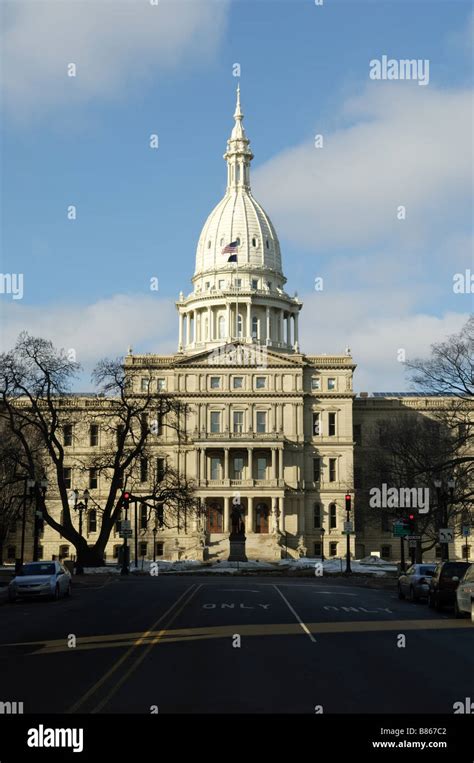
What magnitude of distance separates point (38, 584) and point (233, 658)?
65.0ft

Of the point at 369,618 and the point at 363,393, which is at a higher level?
the point at 363,393

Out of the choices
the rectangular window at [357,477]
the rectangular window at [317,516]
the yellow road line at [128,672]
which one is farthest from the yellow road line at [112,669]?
the rectangular window at [357,477]

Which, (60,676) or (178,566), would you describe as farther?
(178,566)

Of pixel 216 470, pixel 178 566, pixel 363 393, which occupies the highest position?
pixel 363 393

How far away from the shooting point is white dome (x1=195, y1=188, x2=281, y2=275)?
13688 centimetres

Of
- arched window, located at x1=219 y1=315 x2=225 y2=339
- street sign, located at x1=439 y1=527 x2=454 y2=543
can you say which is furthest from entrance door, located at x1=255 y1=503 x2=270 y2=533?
street sign, located at x1=439 y1=527 x2=454 y2=543

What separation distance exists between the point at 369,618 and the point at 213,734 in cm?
1851

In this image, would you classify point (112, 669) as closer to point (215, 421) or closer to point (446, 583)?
point (446, 583)

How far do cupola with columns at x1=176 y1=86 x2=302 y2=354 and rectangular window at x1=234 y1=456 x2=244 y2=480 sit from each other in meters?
18.5

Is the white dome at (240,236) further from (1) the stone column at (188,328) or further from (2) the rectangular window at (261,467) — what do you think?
(2) the rectangular window at (261,467)

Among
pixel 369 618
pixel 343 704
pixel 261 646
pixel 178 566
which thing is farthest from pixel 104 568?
pixel 343 704

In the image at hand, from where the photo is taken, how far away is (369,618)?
29641 millimetres

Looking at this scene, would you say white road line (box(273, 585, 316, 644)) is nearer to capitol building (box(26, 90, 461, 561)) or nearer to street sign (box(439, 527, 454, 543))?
street sign (box(439, 527, 454, 543))

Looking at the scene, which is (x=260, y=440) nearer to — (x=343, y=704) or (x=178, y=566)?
(x=178, y=566)
